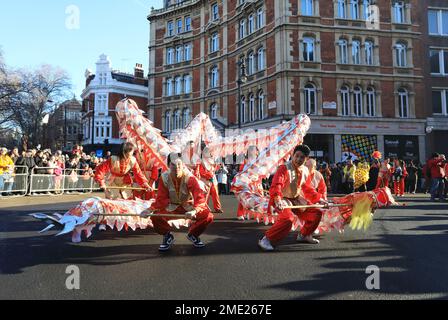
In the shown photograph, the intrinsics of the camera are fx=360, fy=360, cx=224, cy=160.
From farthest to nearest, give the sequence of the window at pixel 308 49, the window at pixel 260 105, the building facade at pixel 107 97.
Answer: the building facade at pixel 107 97
the window at pixel 260 105
the window at pixel 308 49

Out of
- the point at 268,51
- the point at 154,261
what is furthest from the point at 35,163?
the point at 268,51

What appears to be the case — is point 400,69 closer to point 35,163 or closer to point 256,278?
point 35,163

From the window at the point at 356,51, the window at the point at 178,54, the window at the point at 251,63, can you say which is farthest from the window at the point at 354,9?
the window at the point at 178,54

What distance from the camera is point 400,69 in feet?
87.2

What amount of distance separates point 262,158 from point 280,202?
10.2ft

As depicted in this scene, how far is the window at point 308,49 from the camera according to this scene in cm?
2586

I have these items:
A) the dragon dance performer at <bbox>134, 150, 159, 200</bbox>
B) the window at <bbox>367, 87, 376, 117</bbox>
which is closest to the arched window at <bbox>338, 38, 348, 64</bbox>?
the window at <bbox>367, 87, 376, 117</bbox>

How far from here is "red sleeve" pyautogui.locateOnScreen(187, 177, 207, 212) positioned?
539 centimetres

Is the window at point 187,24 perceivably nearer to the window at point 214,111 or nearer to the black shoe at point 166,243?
the window at point 214,111

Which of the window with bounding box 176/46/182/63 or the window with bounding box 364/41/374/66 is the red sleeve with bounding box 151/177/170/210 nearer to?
the window with bounding box 364/41/374/66

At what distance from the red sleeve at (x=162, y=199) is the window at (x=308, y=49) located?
74.2 ft

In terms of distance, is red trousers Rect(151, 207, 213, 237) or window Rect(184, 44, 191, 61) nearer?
red trousers Rect(151, 207, 213, 237)

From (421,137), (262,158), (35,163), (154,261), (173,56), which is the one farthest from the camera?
(173,56)

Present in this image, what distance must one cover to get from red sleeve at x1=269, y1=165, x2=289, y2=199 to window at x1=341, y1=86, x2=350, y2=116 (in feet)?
71.3
